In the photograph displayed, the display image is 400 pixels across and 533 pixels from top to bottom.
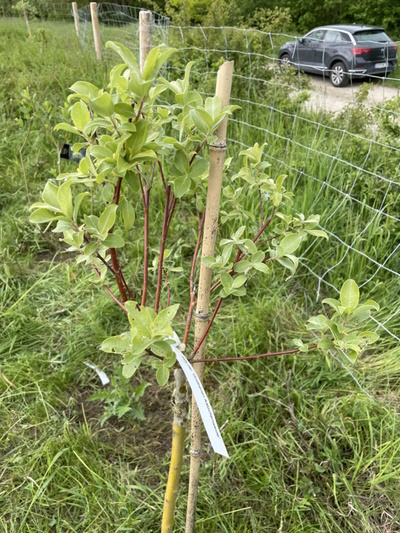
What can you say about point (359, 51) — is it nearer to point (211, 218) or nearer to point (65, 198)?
point (211, 218)

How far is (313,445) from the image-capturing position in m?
1.62

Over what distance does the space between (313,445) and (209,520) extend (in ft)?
1.58

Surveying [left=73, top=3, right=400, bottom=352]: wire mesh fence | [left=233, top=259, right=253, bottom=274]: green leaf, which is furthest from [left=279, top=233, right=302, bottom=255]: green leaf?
[left=73, top=3, right=400, bottom=352]: wire mesh fence

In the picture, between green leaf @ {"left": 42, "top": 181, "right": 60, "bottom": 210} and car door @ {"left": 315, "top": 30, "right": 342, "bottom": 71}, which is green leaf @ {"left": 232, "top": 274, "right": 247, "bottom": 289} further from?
car door @ {"left": 315, "top": 30, "right": 342, "bottom": 71}

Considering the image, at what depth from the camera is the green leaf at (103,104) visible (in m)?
0.66

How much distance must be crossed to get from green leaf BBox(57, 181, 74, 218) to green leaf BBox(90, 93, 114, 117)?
14 centimetres

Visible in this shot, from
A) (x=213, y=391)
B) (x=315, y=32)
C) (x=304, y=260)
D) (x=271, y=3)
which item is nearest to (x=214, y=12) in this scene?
(x=304, y=260)

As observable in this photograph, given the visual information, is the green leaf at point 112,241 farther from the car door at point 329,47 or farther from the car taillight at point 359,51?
the car door at point 329,47

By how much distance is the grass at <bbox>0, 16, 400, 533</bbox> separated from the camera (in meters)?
1.44

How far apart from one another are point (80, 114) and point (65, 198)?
0.17 m

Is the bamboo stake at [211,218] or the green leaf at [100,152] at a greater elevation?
the green leaf at [100,152]

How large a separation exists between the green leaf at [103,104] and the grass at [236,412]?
127 cm

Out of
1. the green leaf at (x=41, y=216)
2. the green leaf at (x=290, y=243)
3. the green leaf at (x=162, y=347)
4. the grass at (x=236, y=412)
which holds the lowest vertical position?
the grass at (x=236, y=412)

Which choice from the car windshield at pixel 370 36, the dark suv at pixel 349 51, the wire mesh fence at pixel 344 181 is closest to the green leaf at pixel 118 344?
the wire mesh fence at pixel 344 181
